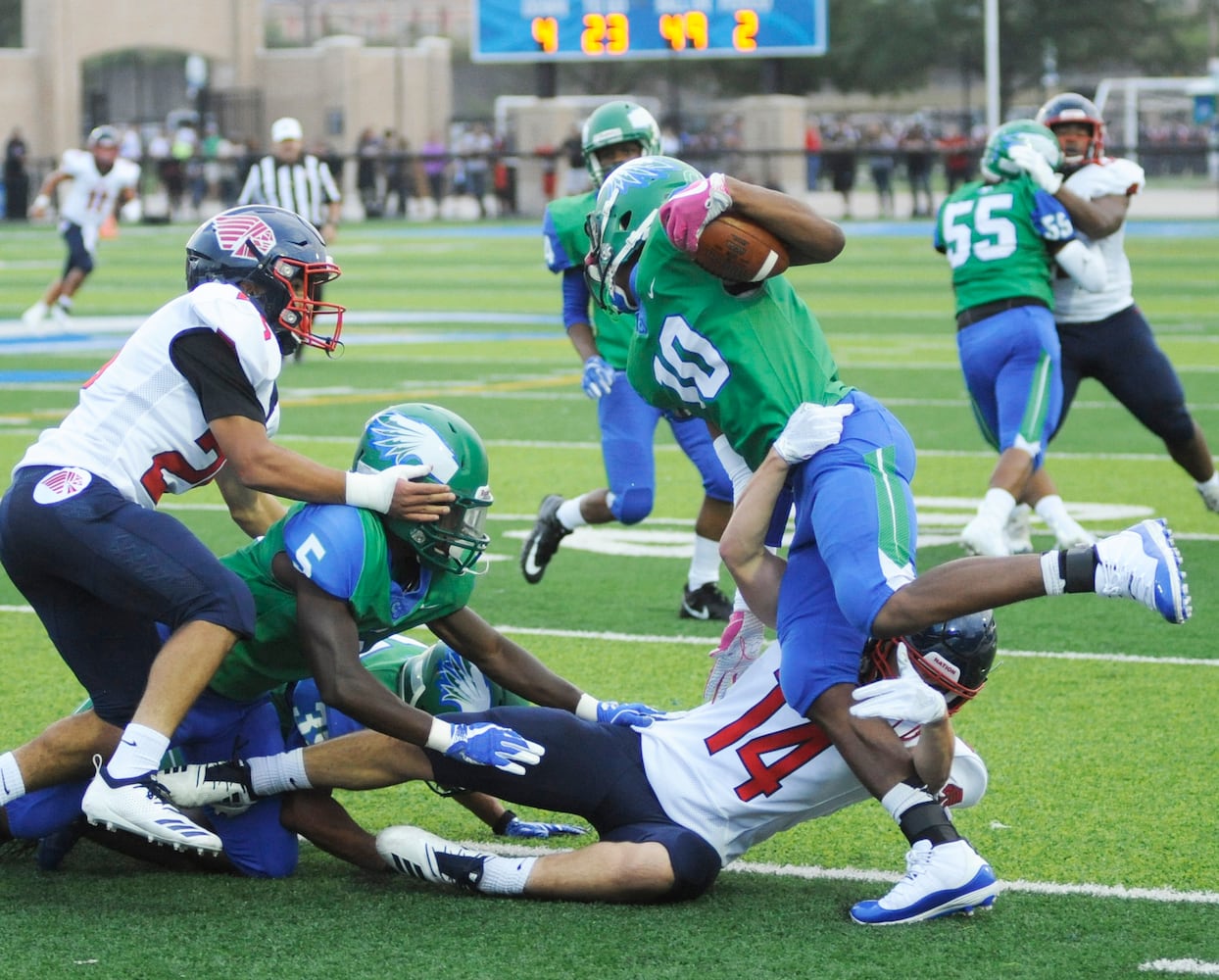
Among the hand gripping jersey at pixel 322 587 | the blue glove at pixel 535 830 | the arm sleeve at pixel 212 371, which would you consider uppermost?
the arm sleeve at pixel 212 371

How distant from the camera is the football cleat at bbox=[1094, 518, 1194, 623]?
12.1ft

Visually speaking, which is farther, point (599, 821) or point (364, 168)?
point (364, 168)

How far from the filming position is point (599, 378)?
6738 millimetres

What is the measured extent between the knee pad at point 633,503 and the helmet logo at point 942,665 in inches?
118

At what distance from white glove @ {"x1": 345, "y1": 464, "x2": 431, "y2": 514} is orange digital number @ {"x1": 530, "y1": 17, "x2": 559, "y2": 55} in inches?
1206

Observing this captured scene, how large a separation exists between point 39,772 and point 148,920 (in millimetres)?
462

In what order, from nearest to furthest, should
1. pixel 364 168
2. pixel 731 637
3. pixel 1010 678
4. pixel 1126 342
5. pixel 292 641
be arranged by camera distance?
pixel 292 641, pixel 731 637, pixel 1010 678, pixel 1126 342, pixel 364 168

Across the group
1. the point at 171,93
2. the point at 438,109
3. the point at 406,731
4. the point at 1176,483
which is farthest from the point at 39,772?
the point at 171,93

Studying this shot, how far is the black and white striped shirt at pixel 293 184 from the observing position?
49.0ft

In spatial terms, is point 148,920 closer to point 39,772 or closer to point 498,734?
point 39,772

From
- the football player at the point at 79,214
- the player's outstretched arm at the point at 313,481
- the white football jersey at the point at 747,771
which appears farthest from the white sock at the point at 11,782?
the football player at the point at 79,214

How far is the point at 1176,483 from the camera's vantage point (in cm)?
906

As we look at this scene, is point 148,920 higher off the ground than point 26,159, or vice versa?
point 26,159

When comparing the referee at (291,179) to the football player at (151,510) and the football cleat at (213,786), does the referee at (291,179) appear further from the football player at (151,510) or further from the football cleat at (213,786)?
the football cleat at (213,786)
